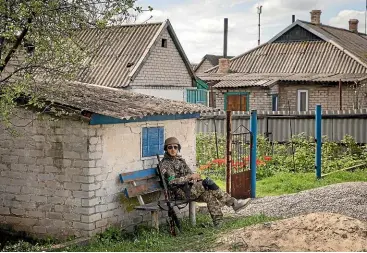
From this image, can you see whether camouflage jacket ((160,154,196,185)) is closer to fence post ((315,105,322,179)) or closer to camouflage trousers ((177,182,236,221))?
camouflage trousers ((177,182,236,221))

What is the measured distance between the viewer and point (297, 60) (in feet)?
100

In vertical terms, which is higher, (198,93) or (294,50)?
(294,50)

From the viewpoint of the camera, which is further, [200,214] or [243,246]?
[200,214]

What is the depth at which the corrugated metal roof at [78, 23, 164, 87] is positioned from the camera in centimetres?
2194

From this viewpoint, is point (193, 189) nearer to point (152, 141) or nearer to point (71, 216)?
point (152, 141)

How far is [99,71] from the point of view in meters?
22.7

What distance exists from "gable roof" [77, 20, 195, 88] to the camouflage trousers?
12.1 meters

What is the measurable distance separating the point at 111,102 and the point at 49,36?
152 cm

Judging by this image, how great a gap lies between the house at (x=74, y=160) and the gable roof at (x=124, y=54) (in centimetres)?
1164

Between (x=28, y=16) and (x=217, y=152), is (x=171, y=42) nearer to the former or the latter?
(x=217, y=152)

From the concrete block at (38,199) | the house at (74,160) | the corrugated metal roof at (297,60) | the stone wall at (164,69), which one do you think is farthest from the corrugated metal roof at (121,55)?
the concrete block at (38,199)

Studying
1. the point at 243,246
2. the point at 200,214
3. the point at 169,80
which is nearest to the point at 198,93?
the point at 169,80

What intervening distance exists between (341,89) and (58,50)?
61.8 feet

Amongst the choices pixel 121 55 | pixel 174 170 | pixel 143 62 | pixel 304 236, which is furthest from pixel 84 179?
pixel 121 55
